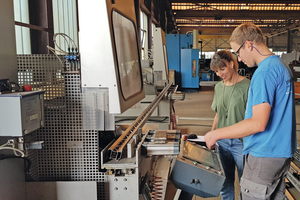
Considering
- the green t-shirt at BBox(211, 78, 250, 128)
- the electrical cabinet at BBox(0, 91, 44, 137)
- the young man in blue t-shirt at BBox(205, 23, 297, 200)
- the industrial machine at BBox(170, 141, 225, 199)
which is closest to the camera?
the electrical cabinet at BBox(0, 91, 44, 137)

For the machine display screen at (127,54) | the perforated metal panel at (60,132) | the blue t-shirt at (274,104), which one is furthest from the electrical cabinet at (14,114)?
the blue t-shirt at (274,104)

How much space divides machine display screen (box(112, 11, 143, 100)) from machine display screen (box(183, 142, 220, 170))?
0.45 metres

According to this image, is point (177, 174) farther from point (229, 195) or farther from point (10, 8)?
point (10, 8)

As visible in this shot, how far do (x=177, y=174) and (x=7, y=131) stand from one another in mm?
854

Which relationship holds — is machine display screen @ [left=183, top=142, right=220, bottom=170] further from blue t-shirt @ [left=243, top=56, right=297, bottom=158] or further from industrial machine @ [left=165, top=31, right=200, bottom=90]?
industrial machine @ [left=165, top=31, right=200, bottom=90]

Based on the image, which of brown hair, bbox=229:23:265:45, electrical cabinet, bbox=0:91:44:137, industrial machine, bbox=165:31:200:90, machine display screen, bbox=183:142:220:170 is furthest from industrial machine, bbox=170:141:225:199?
industrial machine, bbox=165:31:200:90

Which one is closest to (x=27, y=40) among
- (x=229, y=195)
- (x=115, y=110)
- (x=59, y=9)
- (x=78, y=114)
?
(x=59, y=9)

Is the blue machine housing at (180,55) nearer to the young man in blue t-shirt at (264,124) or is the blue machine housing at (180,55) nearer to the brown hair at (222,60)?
the brown hair at (222,60)

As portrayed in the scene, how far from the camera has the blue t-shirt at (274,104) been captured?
1.21m

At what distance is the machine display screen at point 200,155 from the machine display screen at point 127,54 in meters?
0.45

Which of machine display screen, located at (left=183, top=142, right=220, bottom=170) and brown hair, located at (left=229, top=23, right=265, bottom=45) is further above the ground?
brown hair, located at (left=229, top=23, right=265, bottom=45)

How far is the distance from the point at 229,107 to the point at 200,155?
49 centimetres

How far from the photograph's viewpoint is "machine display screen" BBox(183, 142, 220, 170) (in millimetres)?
1485

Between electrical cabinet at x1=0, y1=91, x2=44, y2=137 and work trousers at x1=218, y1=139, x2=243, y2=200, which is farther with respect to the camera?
work trousers at x1=218, y1=139, x2=243, y2=200
